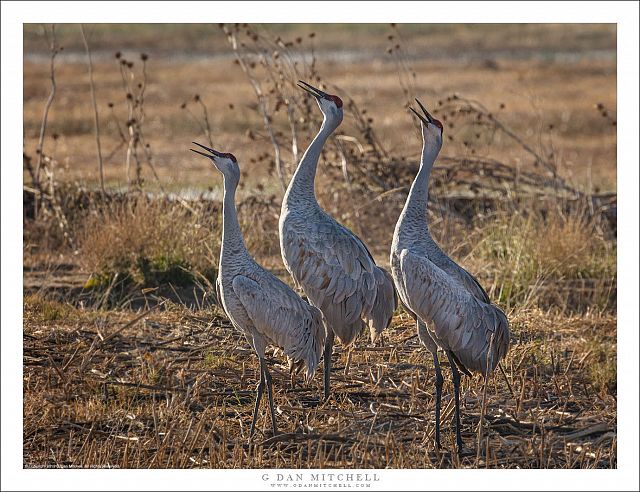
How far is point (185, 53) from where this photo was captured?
1033 inches

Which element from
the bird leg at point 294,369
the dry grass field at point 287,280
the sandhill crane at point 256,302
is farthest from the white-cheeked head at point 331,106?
the dry grass field at point 287,280

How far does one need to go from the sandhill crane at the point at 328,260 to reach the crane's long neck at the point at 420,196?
53cm

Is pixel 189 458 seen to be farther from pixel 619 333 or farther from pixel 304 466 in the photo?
pixel 619 333

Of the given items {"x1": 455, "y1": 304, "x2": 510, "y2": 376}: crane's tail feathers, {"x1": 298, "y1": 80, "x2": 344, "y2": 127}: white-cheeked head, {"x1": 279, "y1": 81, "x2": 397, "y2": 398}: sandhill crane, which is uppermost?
{"x1": 298, "y1": 80, "x2": 344, "y2": 127}: white-cheeked head

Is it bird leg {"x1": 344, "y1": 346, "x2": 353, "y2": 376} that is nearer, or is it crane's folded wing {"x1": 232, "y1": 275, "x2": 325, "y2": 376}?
crane's folded wing {"x1": 232, "y1": 275, "x2": 325, "y2": 376}

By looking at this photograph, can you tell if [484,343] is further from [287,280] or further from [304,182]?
[287,280]

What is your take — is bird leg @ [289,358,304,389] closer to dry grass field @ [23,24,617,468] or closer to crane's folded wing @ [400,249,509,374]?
dry grass field @ [23,24,617,468]

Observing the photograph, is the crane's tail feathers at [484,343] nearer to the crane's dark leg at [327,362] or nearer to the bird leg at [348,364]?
the crane's dark leg at [327,362]

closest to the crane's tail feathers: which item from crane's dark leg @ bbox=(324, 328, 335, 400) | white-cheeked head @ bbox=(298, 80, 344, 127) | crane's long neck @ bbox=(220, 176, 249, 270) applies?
crane's dark leg @ bbox=(324, 328, 335, 400)

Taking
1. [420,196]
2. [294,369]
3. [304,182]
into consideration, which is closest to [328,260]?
[304,182]

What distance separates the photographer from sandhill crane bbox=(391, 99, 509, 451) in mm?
5227

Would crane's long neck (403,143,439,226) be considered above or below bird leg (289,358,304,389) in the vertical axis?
above

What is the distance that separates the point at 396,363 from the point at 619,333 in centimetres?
150

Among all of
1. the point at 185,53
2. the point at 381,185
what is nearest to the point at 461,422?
the point at 381,185
